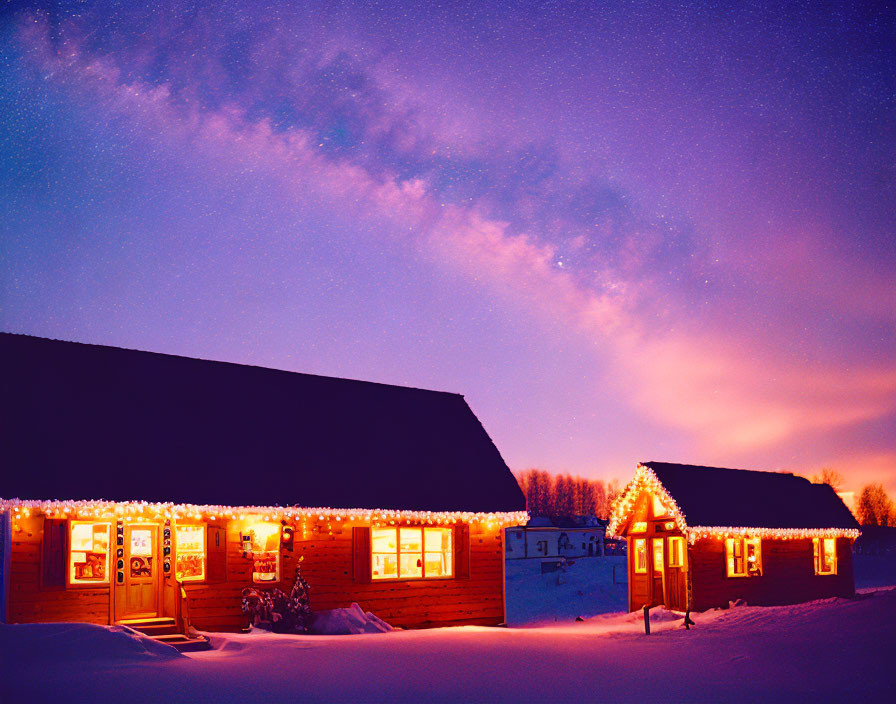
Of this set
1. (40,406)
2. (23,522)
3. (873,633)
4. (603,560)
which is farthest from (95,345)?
(603,560)

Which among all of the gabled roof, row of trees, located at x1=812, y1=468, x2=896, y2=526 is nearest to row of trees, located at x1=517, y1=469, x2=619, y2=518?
row of trees, located at x1=812, y1=468, x2=896, y2=526

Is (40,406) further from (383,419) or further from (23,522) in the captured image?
(383,419)

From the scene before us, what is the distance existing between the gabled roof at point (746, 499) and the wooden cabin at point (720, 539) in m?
0.04

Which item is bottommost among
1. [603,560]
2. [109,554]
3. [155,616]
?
[603,560]

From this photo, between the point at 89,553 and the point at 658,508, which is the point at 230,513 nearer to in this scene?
the point at 89,553

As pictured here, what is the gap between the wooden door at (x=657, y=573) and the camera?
1049 inches

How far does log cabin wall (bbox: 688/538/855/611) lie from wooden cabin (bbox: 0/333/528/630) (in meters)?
7.10

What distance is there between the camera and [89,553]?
56.0 ft

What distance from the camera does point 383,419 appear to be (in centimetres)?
2389

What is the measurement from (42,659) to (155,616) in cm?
501

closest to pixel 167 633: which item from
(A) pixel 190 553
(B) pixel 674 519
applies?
(A) pixel 190 553

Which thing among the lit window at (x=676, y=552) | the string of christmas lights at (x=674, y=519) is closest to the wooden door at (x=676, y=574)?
the lit window at (x=676, y=552)

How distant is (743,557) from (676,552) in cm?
271

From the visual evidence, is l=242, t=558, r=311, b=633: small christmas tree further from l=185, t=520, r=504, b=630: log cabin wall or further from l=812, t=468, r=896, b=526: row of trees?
l=812, t=468, r=896, b=526: row of trees
